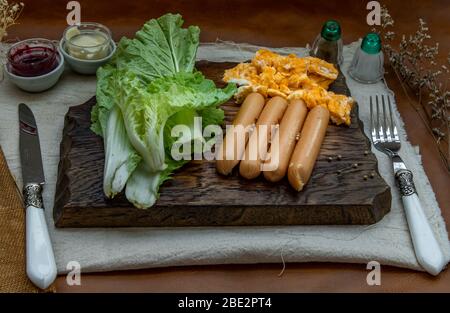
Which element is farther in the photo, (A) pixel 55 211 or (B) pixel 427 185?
(B) pixel 427 185

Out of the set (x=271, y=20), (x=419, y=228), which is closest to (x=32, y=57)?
(x=271, y=20)

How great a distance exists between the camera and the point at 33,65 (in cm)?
158

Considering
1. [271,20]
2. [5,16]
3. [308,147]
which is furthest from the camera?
[271,20]

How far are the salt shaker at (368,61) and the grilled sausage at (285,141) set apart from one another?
12.0 inches

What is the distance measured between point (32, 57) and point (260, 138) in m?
0.65

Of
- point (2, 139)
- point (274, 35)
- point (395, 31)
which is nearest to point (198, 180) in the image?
point (2, 139)

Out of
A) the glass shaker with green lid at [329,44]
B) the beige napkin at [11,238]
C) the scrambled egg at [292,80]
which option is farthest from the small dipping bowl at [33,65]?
the glass shaker with green lid at [329,44]

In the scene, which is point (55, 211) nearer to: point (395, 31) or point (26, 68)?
point (26, 68)

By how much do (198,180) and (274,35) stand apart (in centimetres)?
71

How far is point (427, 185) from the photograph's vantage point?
1.46 metres

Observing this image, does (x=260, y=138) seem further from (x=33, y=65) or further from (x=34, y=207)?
(x=33, y=65)

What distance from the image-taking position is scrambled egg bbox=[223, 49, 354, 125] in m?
1.50
